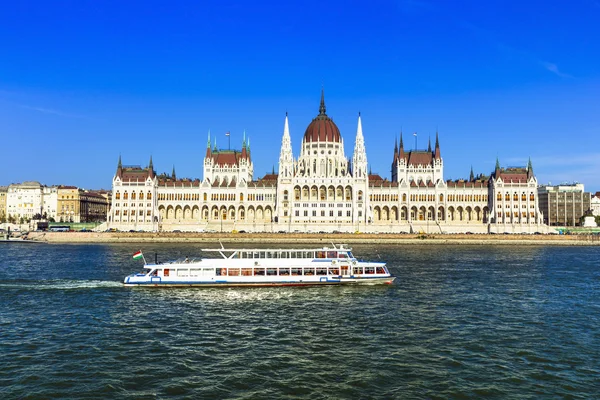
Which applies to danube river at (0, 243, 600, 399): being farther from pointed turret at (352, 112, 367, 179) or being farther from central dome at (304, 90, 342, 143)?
central dome at (304, 90, 342, 143)

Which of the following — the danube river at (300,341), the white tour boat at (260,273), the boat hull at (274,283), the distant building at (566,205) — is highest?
the distant building at (566,205)

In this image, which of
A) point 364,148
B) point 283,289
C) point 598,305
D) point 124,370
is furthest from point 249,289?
point 364,148

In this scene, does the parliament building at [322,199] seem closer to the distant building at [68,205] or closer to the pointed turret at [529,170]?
the pointed turret at [529,170]

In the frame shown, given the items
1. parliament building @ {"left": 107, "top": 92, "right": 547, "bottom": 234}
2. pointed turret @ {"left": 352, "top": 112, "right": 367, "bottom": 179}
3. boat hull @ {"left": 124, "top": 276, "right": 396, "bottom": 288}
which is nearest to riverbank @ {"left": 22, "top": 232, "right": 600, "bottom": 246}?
parliament building @ {"left": 107, "top": 92, "right": 547, "bottom": 234}

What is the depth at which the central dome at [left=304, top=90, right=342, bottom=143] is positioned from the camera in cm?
15575

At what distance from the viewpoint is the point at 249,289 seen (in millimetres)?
46188

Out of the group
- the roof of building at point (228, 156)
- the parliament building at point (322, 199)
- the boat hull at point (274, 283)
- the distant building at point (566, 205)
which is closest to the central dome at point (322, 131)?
the parliament building at point (322, 199)

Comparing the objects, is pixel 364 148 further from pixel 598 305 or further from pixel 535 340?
pixel 535 340

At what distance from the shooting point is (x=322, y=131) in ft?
516

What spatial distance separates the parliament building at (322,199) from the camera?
145 meters

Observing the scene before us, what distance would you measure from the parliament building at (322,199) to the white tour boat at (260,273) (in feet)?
302

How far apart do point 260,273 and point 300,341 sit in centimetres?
1986

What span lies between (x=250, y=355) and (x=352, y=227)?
115 metres

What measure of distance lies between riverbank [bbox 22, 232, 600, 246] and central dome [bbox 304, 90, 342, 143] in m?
41.4
